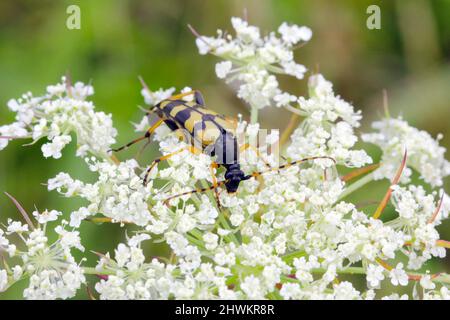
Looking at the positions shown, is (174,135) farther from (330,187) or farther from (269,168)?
(330,187)

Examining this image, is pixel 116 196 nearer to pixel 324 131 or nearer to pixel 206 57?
pixel 324 131

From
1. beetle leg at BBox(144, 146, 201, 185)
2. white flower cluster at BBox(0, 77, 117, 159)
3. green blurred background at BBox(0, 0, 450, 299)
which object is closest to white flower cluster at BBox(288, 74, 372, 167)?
beetle leg at BBox(144, 146, 201, 185)

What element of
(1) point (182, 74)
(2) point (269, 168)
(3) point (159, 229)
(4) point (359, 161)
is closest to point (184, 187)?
(3) point (159, 229)

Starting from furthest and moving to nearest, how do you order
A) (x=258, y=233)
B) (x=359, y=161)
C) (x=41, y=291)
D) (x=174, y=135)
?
(x=174, y=135) → (x=359, y=161) → (x=258, y=233) → (x=41, y=291)

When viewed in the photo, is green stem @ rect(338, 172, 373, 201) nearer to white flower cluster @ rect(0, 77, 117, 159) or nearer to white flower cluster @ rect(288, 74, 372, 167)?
white flower cluster @ rect(288, 74, 372, 167)

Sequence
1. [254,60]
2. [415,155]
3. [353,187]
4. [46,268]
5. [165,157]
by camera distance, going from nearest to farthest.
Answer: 1. [46,268]
2. [165,157]
3. [353,187]
4. [254,60]
5. [415,155]

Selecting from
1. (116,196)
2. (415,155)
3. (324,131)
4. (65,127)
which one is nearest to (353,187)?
(324,131)
